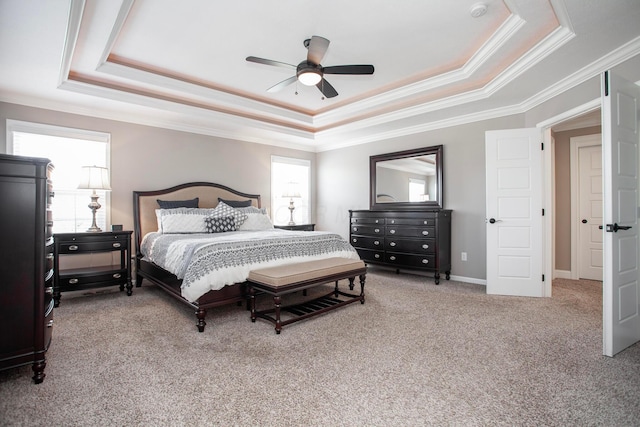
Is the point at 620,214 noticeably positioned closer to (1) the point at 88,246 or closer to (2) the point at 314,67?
(2) the point at 314,67

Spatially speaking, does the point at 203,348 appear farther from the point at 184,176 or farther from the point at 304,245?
the point at 184,176

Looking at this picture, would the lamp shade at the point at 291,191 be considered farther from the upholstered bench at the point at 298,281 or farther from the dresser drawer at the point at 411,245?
the upholstered bench at the point at 298,281

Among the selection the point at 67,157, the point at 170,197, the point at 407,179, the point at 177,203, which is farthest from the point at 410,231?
the point at 67,157

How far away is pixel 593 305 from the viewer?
361cm

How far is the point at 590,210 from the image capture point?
4957 millimetres

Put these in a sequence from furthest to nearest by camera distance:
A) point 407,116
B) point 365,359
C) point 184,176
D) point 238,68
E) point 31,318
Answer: point 184,176
point 407,116
point 238,68
point 365,359
point 31,318

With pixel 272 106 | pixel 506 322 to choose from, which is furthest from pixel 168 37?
pixel 506 322

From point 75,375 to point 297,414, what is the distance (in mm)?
1498

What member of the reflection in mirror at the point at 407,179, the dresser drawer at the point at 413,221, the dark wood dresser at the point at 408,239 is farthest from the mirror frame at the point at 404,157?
the dresser drawer at the point at 413,221

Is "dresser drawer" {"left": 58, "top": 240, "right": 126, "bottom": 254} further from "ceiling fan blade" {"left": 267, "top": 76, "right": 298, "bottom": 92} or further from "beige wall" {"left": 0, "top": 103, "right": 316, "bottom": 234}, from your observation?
"ceiling fan blade" {"left": 267, "top": 76, "right": 298, "bottom": 92}

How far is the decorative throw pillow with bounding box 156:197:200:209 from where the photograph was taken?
4.77 metres

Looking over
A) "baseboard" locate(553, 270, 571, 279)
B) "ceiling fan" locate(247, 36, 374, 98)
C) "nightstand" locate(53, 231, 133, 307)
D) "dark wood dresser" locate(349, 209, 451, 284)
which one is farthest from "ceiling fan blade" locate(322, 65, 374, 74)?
"baseboard" locate(553, 270, 571, 279)

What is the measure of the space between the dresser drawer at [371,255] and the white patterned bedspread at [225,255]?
131 centimetres

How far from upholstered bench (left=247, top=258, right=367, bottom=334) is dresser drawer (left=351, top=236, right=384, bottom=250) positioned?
1695 mm
